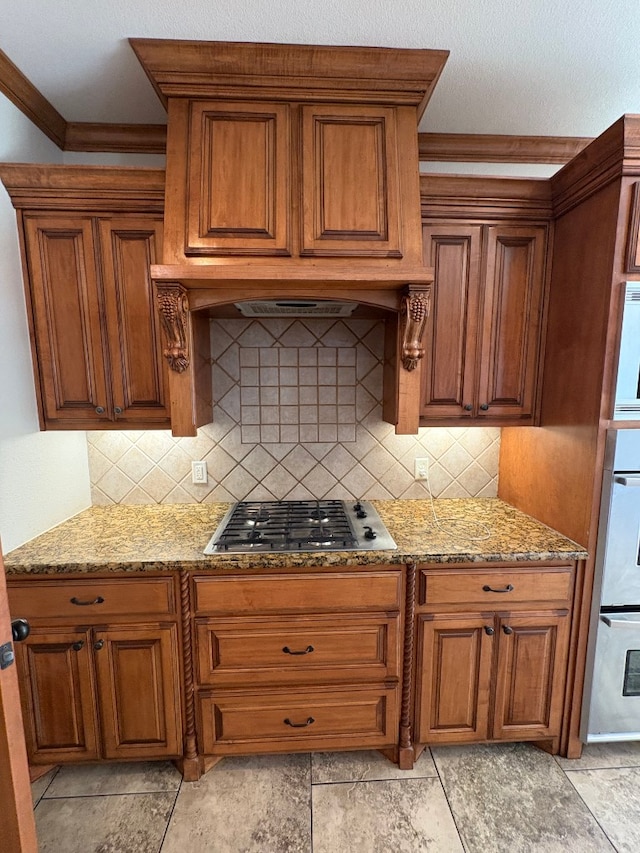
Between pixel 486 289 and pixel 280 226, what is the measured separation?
93 centimetres

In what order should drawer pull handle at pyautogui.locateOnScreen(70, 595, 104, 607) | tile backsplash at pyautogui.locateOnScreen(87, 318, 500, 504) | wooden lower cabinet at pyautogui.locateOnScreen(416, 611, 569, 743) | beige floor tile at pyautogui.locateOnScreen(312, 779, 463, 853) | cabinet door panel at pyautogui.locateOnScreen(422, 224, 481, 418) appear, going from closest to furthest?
beige floor tile at pyautogui.locateOnScreen(312, 779, 463, 853) < drawer pull handle at pyautogui.locateOnScreen(70, 595, 104, 607) < wooden lower cabinet at pyautogui.locateOnScreen(416, 611, 569, 743) < cabinet door panel at pyautogui.locateOnScreen(422, 224, 481, 418) < tile backsplash at pyautogui.locateOnScreen(87, 318, 500, 504)

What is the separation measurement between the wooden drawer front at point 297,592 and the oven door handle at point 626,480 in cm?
89

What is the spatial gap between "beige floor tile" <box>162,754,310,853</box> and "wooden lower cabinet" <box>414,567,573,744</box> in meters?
0.54

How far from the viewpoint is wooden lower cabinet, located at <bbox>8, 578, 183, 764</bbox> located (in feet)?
4.66

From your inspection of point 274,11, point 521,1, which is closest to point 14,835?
point 274,11

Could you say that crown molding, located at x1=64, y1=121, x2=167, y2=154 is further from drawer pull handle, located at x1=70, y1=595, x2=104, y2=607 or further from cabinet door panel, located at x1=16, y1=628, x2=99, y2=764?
cabinet door panel, located at x1=16, y1=628, x2=99, y2=764

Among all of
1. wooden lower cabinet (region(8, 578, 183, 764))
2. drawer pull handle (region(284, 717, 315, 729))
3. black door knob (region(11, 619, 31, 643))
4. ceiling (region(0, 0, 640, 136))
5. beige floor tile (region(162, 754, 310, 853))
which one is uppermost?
ceiling (region(0, 0, 640, 136))

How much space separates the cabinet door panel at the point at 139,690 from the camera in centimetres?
145

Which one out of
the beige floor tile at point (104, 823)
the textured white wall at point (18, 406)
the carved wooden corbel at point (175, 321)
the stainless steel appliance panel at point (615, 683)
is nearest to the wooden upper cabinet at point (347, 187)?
the carved wooden corbel at point (175, 321)

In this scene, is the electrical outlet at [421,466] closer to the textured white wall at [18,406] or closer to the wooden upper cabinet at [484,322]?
the wooden upper cabinet at [484,322]

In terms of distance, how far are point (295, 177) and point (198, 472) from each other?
142 cm

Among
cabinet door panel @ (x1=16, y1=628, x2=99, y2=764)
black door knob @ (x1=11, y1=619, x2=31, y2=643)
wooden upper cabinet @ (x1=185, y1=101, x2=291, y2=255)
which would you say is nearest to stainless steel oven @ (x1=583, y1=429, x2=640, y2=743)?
wooden upper cabinet @ (x1=185, y1=101, x2=291, y2=255)

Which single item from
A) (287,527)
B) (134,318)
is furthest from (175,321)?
(287,527)

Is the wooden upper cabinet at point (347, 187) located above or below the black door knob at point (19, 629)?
above
